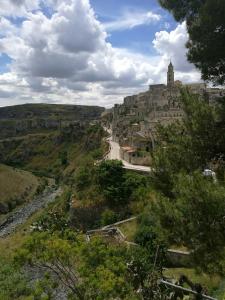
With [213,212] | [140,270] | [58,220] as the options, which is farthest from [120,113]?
[213,212]

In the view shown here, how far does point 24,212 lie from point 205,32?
62254 mm

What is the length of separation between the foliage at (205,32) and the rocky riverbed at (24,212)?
47277 millimetres

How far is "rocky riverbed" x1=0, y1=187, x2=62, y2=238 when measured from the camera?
205 ft

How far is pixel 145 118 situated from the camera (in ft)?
314

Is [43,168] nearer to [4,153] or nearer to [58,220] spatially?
[4,153]

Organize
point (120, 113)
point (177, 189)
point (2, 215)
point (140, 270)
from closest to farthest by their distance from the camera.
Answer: point (177, 189) < point (140, 270) < point (2, 215) < point (120, 113)

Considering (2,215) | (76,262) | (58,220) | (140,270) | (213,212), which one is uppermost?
(213,212)

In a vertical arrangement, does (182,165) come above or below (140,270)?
above

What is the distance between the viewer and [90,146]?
105875 mm

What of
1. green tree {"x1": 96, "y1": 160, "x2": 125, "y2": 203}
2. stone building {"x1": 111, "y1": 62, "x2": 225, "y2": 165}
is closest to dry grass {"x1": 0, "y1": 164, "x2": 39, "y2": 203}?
stone building {"x1": 111, "y1": 62, "x2": 225, "y2": 165}

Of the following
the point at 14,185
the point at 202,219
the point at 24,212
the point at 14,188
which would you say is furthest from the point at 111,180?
the point at 14,185

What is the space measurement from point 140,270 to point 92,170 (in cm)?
2998

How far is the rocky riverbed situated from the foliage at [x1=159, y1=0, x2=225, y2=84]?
47.3 m

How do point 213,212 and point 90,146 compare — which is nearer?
point 213,212
